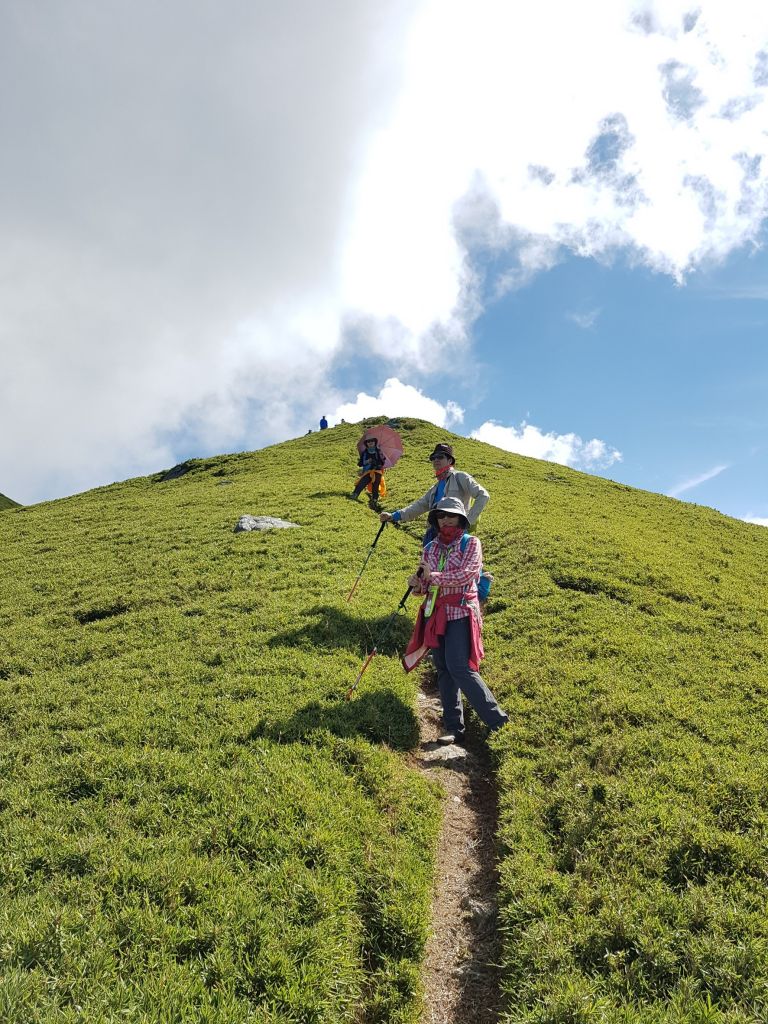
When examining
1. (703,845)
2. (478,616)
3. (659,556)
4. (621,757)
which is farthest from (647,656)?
(659,556)

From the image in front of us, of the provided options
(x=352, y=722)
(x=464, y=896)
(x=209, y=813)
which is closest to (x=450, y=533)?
(x=352, y=722)

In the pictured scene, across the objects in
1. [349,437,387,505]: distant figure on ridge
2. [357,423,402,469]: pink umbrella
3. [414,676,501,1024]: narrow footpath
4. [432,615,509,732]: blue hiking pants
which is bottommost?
[414,676,501,1024]: narrow footpath

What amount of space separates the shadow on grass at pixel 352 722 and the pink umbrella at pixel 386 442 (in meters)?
16.8

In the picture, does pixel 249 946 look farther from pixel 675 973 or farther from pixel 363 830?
pixel 675 973

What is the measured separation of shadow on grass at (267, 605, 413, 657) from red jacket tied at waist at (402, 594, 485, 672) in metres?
2.41

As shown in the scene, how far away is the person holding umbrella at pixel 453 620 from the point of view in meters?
8.51

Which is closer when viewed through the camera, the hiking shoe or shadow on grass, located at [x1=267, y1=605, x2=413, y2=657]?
the hiking shoe

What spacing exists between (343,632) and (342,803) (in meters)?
5.38

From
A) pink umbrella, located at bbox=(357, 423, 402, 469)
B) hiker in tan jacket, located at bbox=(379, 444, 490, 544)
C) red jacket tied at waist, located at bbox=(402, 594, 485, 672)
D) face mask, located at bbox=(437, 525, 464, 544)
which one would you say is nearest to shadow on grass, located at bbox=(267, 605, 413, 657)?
red jacket tied at waist, located at bbox=(402, 594, 485, 672)

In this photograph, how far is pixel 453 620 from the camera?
8.64m

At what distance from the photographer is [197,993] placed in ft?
14.6

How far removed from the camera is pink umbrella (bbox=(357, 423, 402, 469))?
24.8 meters

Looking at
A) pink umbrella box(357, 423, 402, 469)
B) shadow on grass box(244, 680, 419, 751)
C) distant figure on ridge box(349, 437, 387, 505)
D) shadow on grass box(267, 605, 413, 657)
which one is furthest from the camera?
distant figure on ridge box(349, 437, 387, 505)

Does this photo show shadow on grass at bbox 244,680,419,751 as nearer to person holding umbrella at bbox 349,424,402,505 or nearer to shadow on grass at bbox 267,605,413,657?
shadow on grass at bbox 267,605,413,657
